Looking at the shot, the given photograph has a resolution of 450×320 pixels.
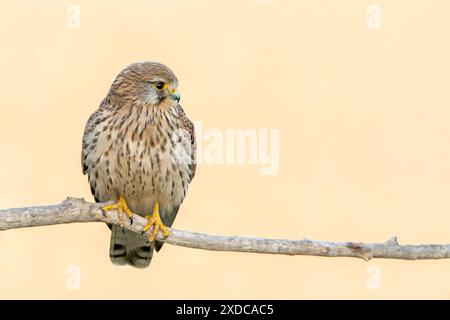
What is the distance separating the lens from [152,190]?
5965 millimetres

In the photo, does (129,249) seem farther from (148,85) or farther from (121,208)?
(148,85)

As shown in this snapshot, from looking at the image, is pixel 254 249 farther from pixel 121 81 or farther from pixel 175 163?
pixel 121 81

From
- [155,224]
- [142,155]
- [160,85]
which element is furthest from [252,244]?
[160,85]

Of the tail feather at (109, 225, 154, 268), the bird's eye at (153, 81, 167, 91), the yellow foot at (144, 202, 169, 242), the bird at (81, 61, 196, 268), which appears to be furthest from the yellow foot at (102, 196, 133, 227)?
the bird's eye at (153, 81, 167, 91)

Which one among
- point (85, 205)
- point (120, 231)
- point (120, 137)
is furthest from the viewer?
point (120, 231)

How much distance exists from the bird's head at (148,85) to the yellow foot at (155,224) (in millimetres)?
836

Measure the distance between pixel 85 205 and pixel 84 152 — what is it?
27.7 inches

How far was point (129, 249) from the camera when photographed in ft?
21.4

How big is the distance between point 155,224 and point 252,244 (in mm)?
878

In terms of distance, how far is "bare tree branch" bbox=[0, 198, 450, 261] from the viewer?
530cm

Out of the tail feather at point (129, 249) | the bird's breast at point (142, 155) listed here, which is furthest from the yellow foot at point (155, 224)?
the tail feather at point (129, 249)

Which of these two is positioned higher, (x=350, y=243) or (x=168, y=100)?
(x=168, y=100)

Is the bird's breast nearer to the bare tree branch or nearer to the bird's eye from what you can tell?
the bird's eye

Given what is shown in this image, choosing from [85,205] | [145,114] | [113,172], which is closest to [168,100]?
[145,114]
